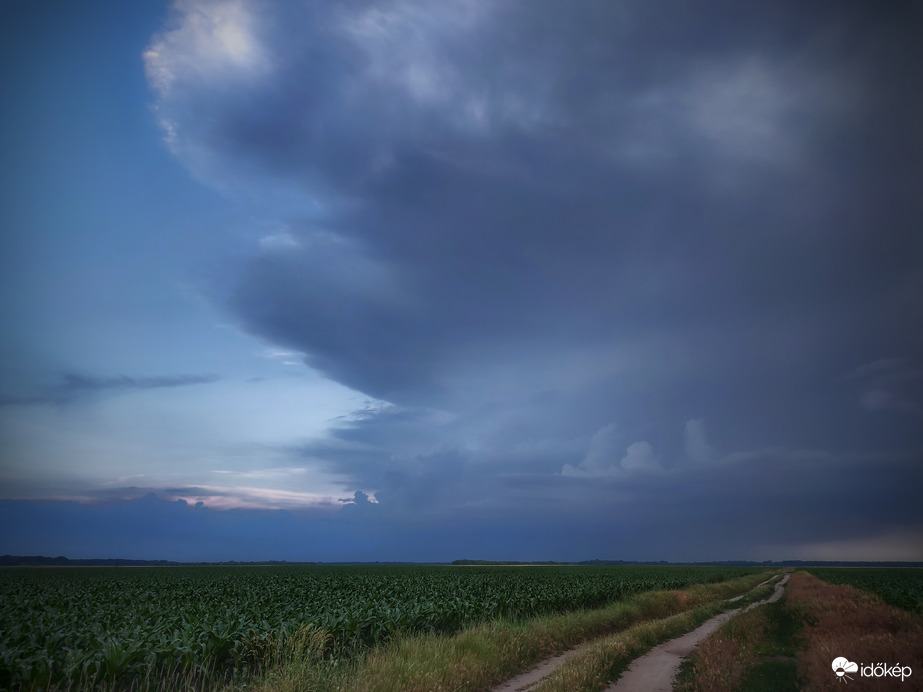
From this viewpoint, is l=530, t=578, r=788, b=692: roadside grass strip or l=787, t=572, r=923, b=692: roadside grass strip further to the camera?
l=530, t=578, r=788, b=692: roadside grass strip

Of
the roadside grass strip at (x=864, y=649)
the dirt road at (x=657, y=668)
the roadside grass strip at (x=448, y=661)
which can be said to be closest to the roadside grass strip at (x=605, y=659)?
the dirt road at (x=657, y=668)

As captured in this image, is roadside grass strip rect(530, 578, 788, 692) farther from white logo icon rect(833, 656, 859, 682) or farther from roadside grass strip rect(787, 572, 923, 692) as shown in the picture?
white logo icon rect(833, 656, 859, 682)

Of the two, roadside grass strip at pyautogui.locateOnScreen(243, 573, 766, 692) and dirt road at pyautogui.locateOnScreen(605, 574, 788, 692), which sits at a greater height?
roadside grass strip at pyautogui.locateOnScreen(243, 573, 766, 692)

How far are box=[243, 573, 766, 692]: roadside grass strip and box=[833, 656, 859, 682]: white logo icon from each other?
7633 mm

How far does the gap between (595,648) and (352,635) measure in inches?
314

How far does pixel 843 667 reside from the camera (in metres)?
10.9

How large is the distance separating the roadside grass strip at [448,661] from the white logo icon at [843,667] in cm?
763

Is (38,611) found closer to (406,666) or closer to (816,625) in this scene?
(406,666)

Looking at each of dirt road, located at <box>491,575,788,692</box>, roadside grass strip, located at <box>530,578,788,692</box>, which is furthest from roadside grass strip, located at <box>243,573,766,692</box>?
roadside grass strip, located at <box>530,578,788,692</box>

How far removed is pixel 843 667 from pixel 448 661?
9295 mm

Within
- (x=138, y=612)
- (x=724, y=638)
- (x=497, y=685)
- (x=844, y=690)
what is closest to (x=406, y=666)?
(x=497, y=685)

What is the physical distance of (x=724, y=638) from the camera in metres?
16.8

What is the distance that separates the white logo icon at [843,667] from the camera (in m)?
10.3

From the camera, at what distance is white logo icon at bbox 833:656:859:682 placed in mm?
10305
